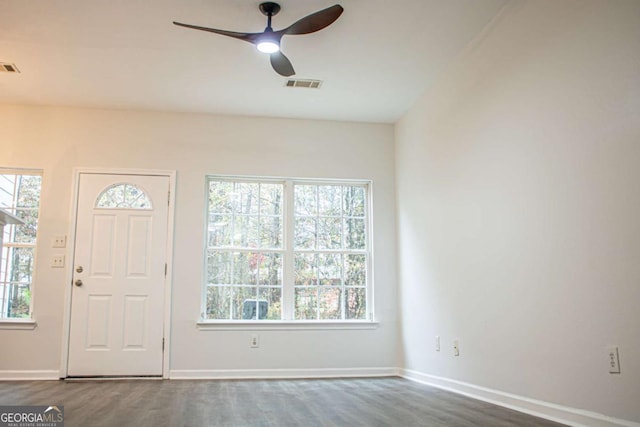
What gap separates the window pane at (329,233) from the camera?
5.62m

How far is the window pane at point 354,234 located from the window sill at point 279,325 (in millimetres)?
811

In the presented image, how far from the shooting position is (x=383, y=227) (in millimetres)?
5660

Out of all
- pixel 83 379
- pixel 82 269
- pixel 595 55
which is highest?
pixel 595 55

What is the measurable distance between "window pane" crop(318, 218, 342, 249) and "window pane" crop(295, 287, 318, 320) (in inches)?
18.9

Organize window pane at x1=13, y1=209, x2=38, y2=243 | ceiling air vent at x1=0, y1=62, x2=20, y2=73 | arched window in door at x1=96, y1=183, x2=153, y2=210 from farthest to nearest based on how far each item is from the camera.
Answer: arched window in door at x1=96, y1=183, x2=153, y2=210 → window pane at x1=13, y1=209, x2=38, y2=243 → ceiling air vent at x1=0, y1=62, x2=20, y2=73

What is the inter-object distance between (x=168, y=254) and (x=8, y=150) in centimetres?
182

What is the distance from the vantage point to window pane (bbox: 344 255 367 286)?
5609 mm

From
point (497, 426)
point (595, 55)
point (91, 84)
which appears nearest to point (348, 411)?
point (497, 426)

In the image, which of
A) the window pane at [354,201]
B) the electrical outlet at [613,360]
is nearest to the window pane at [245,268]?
the window pane at [354,201]

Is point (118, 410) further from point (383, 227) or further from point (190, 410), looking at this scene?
point (383, 227)

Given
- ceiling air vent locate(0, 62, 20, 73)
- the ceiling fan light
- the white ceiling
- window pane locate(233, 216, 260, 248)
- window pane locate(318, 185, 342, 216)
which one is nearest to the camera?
the ceiling fan light

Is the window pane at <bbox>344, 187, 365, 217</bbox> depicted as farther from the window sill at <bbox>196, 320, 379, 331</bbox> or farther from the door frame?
the door frame

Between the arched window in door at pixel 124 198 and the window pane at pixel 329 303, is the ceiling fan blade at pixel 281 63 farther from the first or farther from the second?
the window pane at pixel 329 303

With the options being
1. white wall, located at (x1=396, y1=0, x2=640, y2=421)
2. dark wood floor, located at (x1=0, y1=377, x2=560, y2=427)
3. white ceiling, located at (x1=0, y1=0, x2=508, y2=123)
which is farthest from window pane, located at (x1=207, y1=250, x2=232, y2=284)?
white wall, located at (x1=396, y1=0, x2=640, y2=421)
